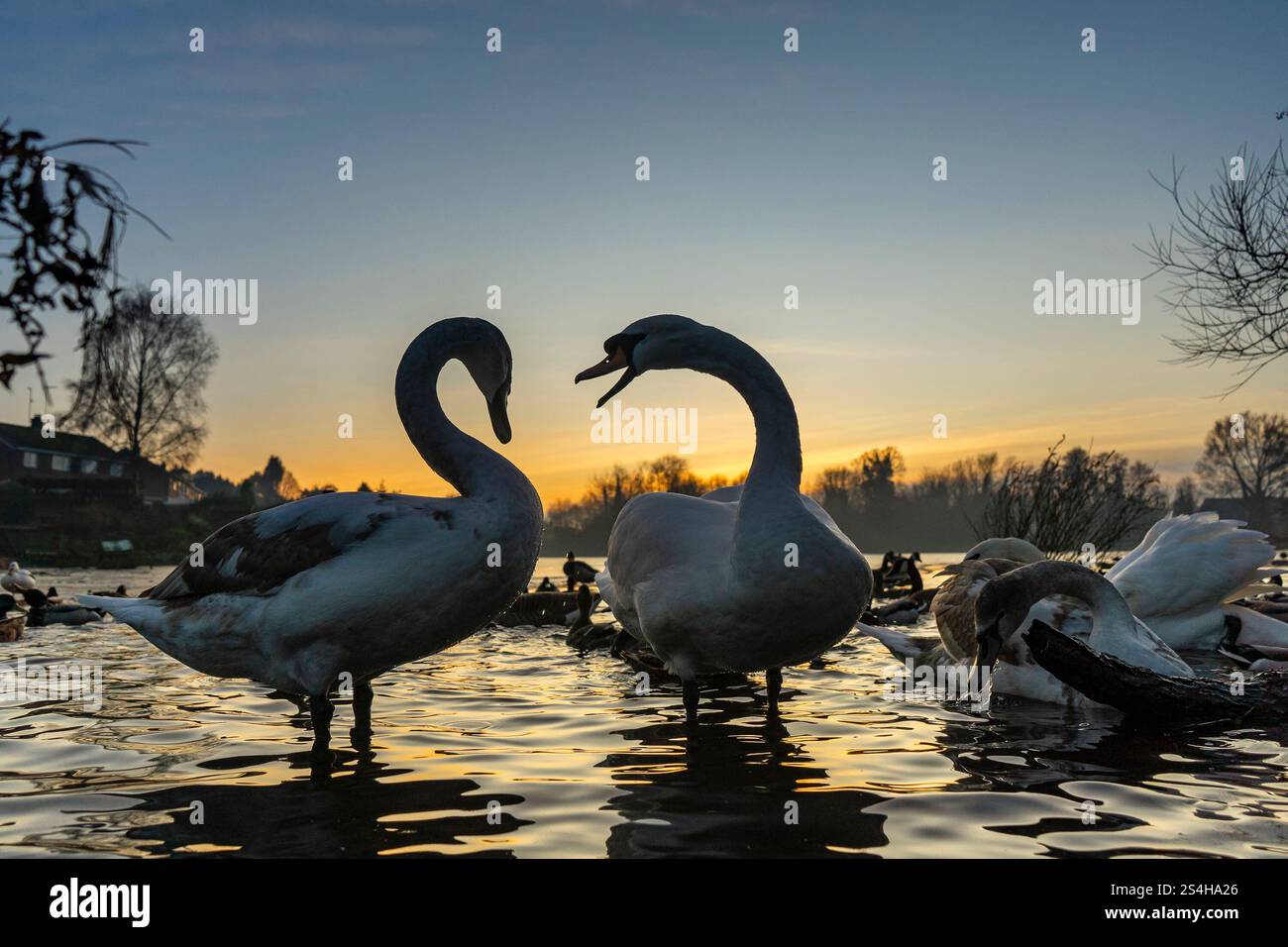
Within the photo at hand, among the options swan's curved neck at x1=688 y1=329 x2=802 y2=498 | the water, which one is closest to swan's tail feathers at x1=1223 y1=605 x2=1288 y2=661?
the water

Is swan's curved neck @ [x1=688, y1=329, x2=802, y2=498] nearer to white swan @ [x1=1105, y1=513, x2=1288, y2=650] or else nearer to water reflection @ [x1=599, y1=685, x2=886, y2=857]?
water reflection @ [x1=599, y1=685, x2=886, y2=857]

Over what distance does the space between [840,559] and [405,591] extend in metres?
2.49

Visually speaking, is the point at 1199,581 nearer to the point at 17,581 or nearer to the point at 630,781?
the point at 630,781

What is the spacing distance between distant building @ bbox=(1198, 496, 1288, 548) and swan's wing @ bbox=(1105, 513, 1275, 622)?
65.6m

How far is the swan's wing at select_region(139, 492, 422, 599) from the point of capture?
5582 mm

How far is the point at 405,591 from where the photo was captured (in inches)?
210

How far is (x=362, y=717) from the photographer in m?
6.23

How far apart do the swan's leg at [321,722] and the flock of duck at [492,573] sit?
0.01 meters

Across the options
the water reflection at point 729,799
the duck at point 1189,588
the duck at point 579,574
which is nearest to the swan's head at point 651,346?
the water reflection at point 729,799

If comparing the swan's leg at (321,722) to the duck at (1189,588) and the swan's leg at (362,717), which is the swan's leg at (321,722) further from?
the duck at (1189,588)

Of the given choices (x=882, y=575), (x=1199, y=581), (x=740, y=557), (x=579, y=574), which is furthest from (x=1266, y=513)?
(x=740, y=557)

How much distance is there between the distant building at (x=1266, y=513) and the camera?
71625 mm

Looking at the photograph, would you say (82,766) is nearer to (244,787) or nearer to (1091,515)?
(244,787)
